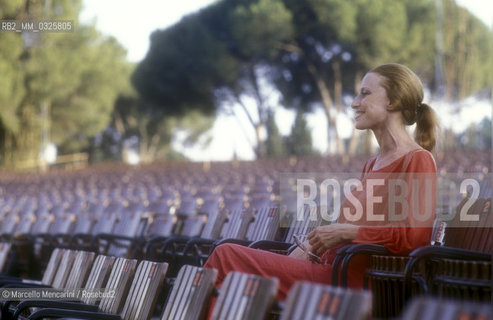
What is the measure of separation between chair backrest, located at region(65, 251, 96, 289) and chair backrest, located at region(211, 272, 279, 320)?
8.17 feet

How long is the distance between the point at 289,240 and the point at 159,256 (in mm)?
1944

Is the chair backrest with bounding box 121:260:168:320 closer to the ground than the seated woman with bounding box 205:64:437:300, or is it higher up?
closer to the ground

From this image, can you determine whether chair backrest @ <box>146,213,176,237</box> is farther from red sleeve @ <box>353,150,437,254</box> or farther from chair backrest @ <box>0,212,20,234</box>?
red sleeve @ <box>353,150,437,254</box>

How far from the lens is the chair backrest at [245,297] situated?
313 centimetres

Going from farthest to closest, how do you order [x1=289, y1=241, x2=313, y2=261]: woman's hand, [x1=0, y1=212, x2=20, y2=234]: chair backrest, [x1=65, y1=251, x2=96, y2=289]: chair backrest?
[x1=0, y1=212, x2=20, y2=234]: chair backrest
[x1=65, y1=251, x2=96, y2=289]: chair backrest
[x1=289, y1=241, x2=313, y2=261]: woman's hand

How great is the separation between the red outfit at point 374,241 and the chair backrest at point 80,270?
1.67 metres

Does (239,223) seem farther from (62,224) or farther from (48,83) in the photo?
(48,83)

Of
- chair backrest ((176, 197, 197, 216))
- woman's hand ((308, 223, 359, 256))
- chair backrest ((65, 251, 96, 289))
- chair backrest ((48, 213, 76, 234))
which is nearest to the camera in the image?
woman's hand ((308, 223, 359, 256))

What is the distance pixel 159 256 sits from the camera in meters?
7.61

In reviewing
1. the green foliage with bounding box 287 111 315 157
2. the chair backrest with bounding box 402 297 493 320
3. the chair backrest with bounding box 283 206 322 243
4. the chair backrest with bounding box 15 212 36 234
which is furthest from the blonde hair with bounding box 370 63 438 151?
the green foliage with bounding box 287 111 315 157

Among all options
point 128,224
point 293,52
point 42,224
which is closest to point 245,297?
point 128,224

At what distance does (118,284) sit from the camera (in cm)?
491

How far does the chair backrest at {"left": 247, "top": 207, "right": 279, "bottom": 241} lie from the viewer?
6.36 m

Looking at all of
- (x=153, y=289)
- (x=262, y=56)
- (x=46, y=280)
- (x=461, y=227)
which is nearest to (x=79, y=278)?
(x=46, y=280)
